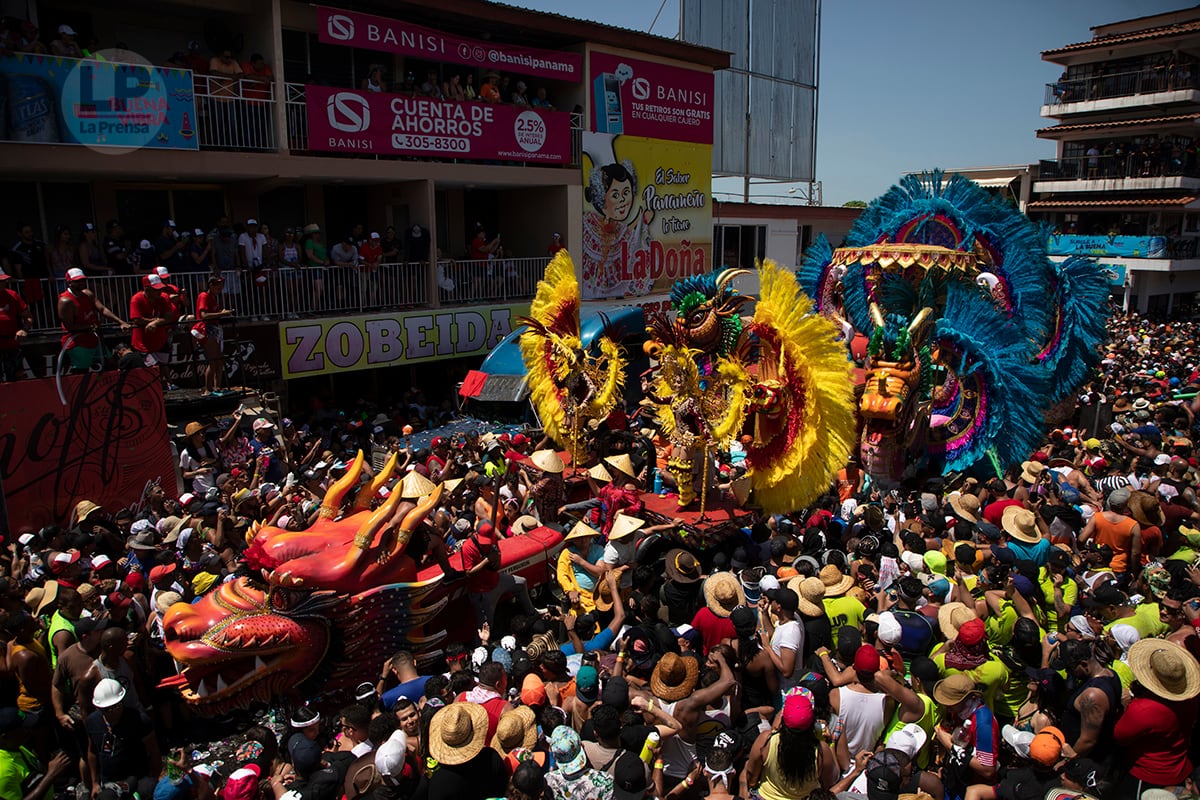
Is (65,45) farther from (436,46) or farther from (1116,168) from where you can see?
(1116,168)

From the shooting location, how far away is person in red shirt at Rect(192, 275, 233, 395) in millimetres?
10164

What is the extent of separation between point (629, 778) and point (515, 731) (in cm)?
67

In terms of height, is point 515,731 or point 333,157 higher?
point 333,157

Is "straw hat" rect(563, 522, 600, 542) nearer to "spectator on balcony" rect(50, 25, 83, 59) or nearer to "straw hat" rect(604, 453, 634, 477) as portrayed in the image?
"straw hat" rect(604, 453, 634, 477)

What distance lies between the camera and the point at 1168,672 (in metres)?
3.85

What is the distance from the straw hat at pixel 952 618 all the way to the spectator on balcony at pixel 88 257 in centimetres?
1138

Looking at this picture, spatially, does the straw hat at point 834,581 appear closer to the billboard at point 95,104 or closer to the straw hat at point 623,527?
the straw hat at point 623,527

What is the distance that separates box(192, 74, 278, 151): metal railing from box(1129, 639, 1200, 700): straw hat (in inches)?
500

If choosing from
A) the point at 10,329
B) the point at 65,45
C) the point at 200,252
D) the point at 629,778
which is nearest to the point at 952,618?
the point at 629,778

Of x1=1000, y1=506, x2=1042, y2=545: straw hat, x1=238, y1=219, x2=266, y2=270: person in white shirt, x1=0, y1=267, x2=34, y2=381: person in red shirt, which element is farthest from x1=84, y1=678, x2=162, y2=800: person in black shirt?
x1=238, y1=219, x2=266, y2=270: person in white shirt

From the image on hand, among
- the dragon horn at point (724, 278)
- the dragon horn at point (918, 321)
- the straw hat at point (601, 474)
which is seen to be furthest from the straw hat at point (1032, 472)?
the straw hat at point (601, 474)

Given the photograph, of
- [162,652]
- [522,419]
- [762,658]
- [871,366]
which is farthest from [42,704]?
[871,366]

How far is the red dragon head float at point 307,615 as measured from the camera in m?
5.13

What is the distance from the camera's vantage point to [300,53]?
1445 cm
